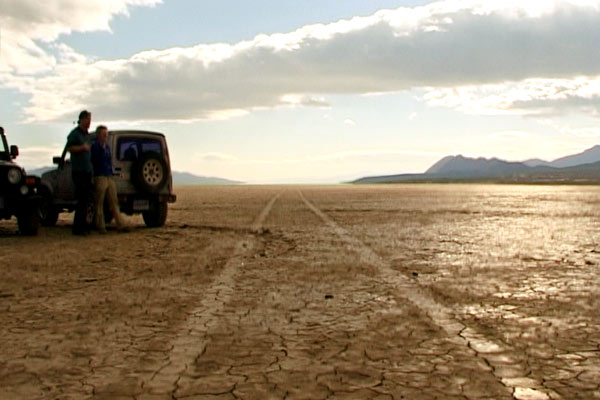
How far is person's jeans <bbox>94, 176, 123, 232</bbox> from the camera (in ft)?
40.5

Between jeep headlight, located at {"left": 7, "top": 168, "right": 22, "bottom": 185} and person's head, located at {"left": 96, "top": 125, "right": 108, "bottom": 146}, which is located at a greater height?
person's head, located at {"left": 96, "top": 125, "right": 108, "bottom": 146}

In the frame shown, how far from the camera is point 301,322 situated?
5.09 m

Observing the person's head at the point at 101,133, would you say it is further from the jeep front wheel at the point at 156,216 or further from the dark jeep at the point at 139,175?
the jeep front wheel at the point at 156,216

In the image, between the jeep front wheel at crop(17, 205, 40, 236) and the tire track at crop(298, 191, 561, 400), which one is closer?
the tire track at crop(298, 191, 561, 400)

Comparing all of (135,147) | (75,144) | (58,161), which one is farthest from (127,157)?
(75,144)

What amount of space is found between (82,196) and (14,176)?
1254 mm

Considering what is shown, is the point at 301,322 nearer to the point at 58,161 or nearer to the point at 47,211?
the point at 58,161

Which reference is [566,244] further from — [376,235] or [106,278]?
[106,278]

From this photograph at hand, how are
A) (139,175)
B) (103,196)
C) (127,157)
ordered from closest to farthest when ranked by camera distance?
1. (103,196)
2. (139,175)
3. (127,157)

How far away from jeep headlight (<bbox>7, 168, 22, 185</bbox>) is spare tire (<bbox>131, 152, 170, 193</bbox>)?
227cm

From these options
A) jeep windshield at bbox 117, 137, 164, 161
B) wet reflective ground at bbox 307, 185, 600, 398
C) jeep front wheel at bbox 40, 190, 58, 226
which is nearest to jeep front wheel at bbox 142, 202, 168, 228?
jeep windshield at bbox 117, 137, 164, 161

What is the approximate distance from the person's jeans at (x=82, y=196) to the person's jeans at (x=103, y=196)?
5.6 inches

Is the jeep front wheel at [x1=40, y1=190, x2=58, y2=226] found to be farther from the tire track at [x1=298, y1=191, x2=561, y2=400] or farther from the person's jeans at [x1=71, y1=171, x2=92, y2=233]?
the tire track at [x1=298, y1=191, x2=561, y2=400]

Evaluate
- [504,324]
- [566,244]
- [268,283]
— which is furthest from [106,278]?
[566,244]
